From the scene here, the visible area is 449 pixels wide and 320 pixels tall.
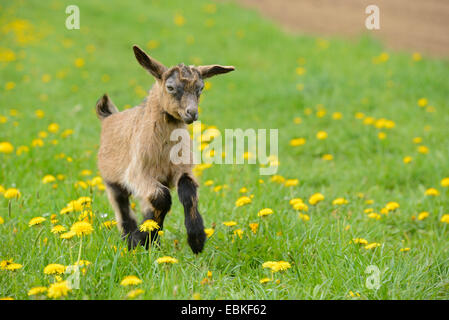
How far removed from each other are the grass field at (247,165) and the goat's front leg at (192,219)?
0.42ft

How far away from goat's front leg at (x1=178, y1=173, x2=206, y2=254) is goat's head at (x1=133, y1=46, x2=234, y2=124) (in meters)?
0.53

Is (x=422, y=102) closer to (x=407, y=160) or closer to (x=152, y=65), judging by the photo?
(x=407, y=160)

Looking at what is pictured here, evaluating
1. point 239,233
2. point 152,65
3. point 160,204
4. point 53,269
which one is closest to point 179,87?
point 152,65

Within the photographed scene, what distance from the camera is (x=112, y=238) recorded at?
3553mm

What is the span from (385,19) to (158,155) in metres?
10.4

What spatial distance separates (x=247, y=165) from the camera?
18.8 ft

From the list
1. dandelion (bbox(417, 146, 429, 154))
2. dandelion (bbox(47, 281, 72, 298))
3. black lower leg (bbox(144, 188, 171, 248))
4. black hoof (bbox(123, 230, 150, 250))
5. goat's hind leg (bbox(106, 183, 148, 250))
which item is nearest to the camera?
dandelion (bbox(47, 281, 72, 298))

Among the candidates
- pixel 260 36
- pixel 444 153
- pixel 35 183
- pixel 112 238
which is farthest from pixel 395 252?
pixel 260 36

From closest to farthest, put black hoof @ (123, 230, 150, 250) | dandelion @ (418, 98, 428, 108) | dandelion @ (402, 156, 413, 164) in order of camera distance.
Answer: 1. black hoof @ (123, 230, 150, 250)
2. dandelion @ (402, 156, 413, 164)
3. dandelion @ (418, 98, 428, 108)

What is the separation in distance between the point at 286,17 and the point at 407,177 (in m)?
9.25

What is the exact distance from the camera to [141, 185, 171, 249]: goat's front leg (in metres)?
3.67

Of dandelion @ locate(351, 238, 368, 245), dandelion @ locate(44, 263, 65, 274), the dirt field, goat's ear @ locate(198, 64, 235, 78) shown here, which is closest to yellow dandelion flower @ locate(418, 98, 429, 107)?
the dirt field

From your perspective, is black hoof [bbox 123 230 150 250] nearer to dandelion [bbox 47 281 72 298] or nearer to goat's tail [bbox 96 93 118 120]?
dandelion [bbox 47 281 72 298]
